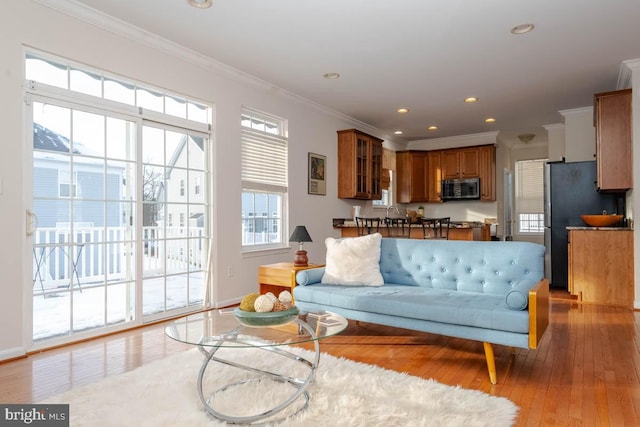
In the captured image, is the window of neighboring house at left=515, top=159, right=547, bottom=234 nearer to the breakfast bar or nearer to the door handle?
the breakfast bar

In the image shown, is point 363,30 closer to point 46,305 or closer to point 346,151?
point 346,151

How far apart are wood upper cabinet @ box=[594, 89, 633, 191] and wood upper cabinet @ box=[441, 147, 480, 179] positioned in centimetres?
312

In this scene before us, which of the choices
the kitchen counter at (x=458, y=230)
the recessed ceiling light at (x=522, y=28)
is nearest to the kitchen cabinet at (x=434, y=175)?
the kitchen counter at (x=458, y=230)

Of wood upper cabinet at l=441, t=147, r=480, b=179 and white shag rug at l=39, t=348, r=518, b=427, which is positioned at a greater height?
wood upper cabinet at l=441, t=147, r=480, b=179

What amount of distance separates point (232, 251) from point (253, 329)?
2.65 meters

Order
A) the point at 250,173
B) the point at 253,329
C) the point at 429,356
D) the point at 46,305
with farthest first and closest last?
the point at 250,173, the point at 46,305, the point at 429,356, the point at 253,329

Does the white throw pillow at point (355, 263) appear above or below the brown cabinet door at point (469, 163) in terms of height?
below

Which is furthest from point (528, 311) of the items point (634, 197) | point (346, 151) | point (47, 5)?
point (346, 151)

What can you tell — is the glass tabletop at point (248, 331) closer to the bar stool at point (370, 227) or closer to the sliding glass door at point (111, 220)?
the sliding glass door at point (111, 220)

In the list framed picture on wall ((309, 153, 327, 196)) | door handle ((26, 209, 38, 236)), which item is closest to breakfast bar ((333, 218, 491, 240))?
framed picture on wall ((309, 153, 327, 196))

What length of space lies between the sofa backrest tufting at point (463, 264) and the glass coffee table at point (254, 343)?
4.32 ft

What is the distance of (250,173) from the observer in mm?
4953

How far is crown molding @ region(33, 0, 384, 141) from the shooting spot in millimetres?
3203

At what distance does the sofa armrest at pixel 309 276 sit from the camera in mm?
3514
